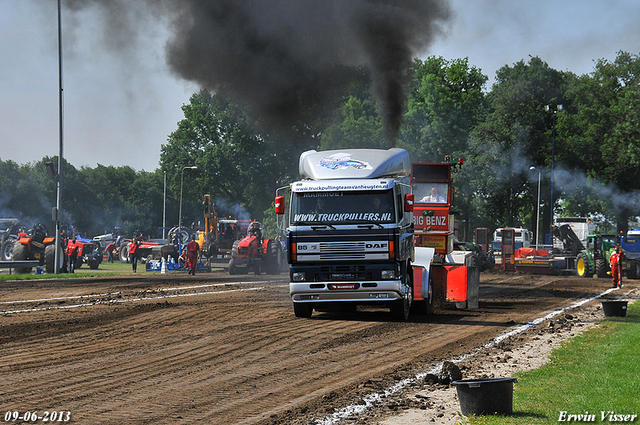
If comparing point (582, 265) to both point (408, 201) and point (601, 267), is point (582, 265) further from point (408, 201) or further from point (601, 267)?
point (408, 201)

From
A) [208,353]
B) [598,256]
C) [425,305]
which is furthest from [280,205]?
[598,256]

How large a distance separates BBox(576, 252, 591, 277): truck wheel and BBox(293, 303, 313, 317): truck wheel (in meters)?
26.9

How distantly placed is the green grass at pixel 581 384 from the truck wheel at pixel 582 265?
26.7 metres

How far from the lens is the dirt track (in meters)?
7.38

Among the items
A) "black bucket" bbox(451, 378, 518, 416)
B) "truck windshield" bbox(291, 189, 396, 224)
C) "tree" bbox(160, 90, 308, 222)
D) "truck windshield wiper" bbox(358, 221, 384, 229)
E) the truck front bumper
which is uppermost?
"tree" bbox(160, 90, 308, 222)

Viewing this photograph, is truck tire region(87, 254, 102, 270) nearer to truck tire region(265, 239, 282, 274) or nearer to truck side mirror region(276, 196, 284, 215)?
truck tire region(265, 239, 282, 274)

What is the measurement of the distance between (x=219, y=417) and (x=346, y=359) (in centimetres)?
379

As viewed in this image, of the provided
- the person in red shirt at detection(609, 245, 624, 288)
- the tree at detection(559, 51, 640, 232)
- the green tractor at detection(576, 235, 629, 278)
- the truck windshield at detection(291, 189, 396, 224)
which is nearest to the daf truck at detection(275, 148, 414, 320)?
the truck windshield at detection(291, 189, 396, 224)

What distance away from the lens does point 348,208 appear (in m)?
14.7

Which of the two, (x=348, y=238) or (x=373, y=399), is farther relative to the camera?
(x=348, y=238)

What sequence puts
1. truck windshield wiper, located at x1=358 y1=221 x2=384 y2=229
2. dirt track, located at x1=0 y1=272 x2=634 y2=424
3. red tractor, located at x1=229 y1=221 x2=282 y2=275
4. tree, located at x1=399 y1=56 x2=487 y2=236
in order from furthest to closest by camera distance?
tree, located at x1=399 y1=56 x2=487 y2=236, red tractor, located at x1=229 y1=221 x2=282 y2=275, truck windshield wiper, located at x1=358 y1=221 x2=384 y2=229, dirt track, located at x1=0 y1=272 x2=634 y2=424

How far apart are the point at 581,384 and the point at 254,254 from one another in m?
29.3

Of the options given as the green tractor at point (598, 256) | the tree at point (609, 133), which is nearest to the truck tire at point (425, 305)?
Answer: the green tractor at point (598, 256)

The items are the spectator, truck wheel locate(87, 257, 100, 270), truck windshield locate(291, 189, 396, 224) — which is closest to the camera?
truck windshield locate(291, 189, 396, 224)
